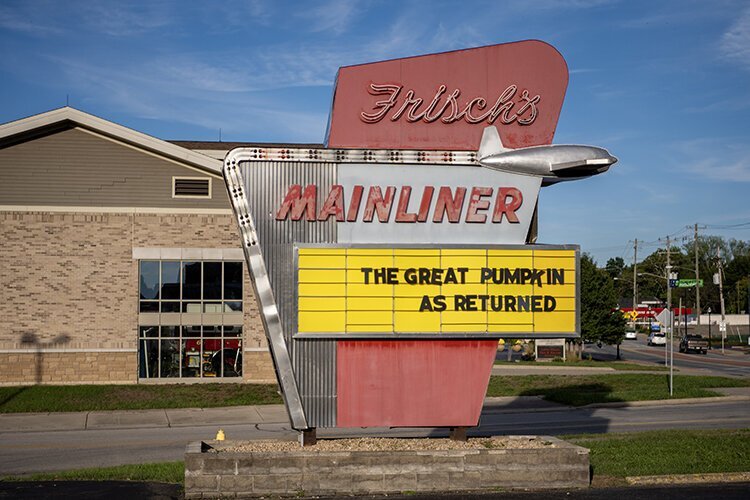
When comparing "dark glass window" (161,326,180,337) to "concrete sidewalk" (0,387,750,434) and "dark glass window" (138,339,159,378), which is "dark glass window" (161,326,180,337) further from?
"concrete sidewalk" (0,387,750,434)

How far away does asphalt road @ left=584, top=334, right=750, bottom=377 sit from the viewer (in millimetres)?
52719

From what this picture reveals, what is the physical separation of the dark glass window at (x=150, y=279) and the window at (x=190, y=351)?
1.35 metres

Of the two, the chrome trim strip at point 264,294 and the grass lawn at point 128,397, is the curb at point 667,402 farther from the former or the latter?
the chrome trim strip at point 264,294

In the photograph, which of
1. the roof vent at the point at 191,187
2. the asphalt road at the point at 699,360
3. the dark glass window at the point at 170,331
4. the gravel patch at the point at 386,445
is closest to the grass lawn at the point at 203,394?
the dark glass window at the point at 170,331

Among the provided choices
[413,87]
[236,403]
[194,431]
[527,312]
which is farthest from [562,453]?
[236,403]

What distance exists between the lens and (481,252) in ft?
51.7

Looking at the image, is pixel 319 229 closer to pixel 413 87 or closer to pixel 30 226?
pixel 413 87

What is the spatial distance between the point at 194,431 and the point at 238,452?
12.0m

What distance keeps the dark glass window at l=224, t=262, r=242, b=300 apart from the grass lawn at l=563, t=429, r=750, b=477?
17480mm

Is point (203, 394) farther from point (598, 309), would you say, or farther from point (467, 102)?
point (598, 309)

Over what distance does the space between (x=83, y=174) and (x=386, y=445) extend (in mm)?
22895

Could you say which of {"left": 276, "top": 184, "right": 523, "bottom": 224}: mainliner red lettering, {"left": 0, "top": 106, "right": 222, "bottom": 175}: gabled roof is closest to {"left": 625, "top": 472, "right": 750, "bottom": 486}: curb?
{"left": 276, "top": 184, "right": 523, "bottom": 224}: mainliner red lettering

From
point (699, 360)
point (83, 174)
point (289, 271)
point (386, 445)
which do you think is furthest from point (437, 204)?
point (699, 360)

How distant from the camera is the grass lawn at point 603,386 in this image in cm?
3334
